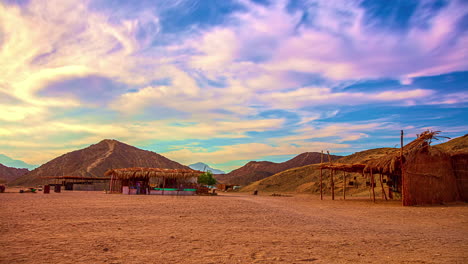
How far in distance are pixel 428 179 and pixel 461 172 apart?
310cm

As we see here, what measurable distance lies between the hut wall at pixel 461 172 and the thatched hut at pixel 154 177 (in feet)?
73.0

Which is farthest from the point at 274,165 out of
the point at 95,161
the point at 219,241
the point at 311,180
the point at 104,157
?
the point at 219,241

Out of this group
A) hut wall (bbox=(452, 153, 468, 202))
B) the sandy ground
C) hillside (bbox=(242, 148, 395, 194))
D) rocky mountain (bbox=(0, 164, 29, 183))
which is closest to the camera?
the sandy ground

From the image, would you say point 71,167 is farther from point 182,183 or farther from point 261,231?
point 261,231

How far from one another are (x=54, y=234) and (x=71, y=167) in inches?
2955

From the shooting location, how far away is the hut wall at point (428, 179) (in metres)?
18.9

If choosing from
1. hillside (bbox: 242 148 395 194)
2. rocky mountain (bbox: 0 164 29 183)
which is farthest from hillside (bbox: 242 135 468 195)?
rocky mountain (bbox: 0 164 29 183)

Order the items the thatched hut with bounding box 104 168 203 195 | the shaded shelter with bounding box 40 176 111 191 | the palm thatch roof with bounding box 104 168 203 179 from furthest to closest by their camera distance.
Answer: the shaded shelter with bounding box 40 176 111 191, the palm thatch roof with bounding box 104 168 203 179, the thatched hut with bounding box 104 168 203 195

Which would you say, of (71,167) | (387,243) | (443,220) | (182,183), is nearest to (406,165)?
(443,220)

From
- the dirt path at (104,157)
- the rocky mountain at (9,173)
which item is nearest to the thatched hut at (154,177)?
the dirt path at (104,157)

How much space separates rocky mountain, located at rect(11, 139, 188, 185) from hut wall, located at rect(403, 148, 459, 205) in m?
61.9

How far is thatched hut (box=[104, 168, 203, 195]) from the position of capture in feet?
109

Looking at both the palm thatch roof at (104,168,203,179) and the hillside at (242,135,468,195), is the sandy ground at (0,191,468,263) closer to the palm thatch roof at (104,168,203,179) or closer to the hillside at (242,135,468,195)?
the palm thatch roof at (104,168,203,179)

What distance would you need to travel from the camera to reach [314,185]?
42.1 m
